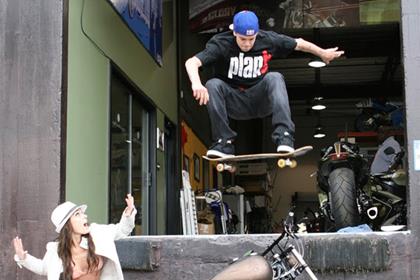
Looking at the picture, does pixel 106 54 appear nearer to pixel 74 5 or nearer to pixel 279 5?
pixel 74 5

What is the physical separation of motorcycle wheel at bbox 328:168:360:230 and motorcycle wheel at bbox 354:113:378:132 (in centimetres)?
482

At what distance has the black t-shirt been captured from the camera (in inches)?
271

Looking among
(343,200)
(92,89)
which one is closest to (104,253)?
(343,200)

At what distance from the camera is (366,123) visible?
1200 cm

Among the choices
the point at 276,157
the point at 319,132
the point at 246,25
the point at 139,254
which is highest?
the point at 319,132

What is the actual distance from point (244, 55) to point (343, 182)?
61.0 inches

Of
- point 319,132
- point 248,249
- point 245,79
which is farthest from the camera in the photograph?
point 319,132

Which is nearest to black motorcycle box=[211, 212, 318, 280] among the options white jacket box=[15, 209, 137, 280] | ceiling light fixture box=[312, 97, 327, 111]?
white jacket box=[15, 209, 137, 280]

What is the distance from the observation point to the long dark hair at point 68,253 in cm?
465

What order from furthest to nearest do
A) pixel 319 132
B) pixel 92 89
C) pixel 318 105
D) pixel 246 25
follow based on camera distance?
pixel 319 132 → pixel 318 105 → pixel 92 89 → pixel 246 25

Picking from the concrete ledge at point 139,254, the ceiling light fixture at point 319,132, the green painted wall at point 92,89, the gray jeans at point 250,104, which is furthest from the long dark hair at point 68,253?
the ceiling light fixture at point 319,132

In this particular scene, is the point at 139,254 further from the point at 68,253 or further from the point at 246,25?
the point at 246,25

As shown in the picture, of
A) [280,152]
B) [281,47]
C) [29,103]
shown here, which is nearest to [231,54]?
[281,47]

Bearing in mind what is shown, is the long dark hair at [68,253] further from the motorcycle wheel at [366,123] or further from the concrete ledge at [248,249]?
the motorcycle wheel at [366,123]
